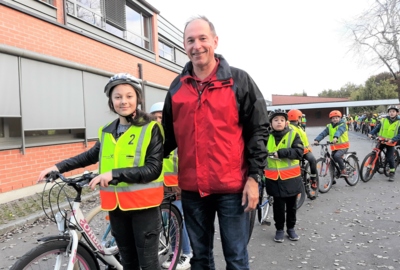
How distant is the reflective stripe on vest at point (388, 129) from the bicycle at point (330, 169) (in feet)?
4.79

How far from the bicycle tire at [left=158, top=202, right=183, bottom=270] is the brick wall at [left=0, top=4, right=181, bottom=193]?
4.75 m

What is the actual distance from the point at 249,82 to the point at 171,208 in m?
1.74

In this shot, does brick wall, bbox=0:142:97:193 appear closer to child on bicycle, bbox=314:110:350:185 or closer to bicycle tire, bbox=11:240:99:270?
bicycle tire, bbox=11:240:99:270

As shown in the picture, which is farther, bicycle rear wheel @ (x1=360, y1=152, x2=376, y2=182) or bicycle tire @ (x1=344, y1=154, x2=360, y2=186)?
bicycle rear wheel @ (x1=360, y1=152, x2=376, y2=182)

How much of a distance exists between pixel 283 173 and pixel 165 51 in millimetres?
14549

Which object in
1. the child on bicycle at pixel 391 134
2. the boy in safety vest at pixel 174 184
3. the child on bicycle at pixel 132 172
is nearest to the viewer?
the child on bicycle at pixel 132 172

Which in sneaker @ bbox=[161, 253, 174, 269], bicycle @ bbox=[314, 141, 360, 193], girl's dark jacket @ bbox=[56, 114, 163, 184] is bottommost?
sneaker @ bbox=[161, 253, 174, 269]

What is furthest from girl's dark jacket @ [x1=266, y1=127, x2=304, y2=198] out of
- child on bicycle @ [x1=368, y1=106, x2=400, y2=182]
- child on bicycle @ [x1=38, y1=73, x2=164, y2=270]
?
child on bicycle @ [x1=368, y1=106, x2=400, y2=182]

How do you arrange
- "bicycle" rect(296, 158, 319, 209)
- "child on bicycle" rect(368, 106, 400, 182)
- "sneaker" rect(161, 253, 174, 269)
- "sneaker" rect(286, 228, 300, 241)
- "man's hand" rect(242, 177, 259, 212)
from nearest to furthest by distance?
"man's hand" rect(242, 177, 259, 212) < "sneaker" rect(161, 253, 174, 269) < "sneaker" rect(286, 228, 300, 241) < "bicycle" rect(296, 158, 319, 209) < "child on bicycle" rect(368, 106, 400, 182)

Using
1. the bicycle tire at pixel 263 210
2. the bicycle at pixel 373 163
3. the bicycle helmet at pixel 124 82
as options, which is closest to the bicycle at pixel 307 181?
the bicycle tire at pixel 263 210

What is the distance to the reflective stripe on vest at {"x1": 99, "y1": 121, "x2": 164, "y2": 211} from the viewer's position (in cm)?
238

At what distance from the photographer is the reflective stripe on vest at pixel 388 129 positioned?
8.81m

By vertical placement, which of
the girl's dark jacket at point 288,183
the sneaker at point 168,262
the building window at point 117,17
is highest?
the building window at point 117,17

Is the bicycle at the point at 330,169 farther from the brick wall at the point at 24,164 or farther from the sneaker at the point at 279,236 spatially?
the brick wall at the point at 24,164
